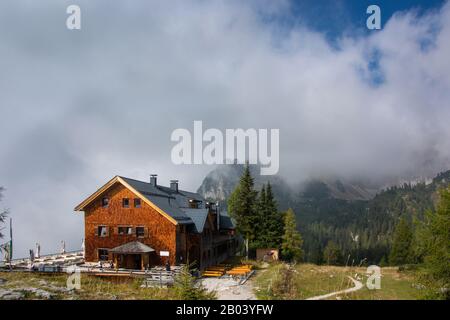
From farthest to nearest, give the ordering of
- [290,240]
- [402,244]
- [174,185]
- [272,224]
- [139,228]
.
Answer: [402,244]
[272,224]
[290,240]
[174,185]
[139,228]

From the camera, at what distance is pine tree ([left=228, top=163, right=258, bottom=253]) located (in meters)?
49.2

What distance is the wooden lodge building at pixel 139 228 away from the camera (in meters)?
31.1

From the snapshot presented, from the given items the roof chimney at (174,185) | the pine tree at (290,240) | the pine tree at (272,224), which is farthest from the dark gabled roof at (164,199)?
the pine tree at (290,240)

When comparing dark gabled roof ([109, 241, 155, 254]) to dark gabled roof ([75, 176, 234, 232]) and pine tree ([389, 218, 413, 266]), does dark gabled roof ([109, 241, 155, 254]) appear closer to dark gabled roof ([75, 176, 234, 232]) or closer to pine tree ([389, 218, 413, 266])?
dark gabled roof ([75, 176, 234, 232])

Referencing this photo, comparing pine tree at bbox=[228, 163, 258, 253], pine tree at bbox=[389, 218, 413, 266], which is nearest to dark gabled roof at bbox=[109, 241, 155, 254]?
pine tree at bbox=[228, 163, 258, 253]

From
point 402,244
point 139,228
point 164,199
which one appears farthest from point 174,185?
point 402,244

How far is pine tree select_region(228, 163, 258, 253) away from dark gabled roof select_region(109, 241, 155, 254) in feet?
66.9

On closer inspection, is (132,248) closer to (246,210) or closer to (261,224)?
(246,210)

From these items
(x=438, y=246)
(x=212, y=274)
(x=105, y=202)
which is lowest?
(x=212, y=274)

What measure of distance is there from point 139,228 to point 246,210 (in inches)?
813

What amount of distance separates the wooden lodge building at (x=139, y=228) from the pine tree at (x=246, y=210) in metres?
13.8

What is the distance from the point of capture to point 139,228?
3212 cm
